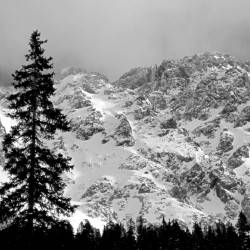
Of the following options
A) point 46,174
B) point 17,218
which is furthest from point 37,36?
point 17,218

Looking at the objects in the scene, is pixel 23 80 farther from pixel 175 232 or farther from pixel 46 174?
pixel 175 232

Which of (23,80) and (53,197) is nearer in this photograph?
(53,197)

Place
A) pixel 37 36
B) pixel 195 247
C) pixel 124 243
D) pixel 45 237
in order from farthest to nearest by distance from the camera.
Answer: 1. pixel 195 247
2. pixel 124 243
3. pixel 37 36
4. pixel 45 237

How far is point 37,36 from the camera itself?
3528cm

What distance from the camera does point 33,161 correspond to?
3288 centimetres

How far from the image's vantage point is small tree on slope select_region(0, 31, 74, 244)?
32.4m

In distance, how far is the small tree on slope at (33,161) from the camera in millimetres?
32375

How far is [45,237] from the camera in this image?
102 feet

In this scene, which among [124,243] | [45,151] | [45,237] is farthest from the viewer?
[124,243]

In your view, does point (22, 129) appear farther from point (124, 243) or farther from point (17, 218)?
point (124, 243)

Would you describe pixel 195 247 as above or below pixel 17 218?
above

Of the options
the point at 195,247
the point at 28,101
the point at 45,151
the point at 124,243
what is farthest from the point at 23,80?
the point at 195,247

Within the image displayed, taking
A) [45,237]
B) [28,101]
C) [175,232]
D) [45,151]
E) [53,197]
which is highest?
[175,232]

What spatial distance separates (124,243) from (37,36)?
82.7 metres
